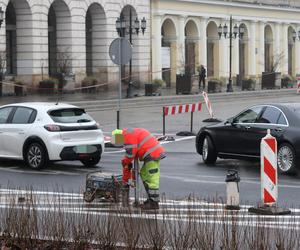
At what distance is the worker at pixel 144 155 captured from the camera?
36.9 feet

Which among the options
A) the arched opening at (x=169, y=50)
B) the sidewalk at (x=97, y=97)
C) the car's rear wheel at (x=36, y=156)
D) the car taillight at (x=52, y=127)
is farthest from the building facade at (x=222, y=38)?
the car taillight at (x=52, y=127)

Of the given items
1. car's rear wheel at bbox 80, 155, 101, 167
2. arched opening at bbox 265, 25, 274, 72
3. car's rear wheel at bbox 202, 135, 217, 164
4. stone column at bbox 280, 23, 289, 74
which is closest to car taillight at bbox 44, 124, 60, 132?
car's rear wheel at bbox 80, 155, 101, 167

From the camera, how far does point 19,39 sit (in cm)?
5256

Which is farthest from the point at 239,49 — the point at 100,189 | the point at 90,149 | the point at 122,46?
the point at 100,189

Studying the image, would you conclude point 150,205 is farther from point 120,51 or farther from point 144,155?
point 120,51

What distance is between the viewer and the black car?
53.3 ft

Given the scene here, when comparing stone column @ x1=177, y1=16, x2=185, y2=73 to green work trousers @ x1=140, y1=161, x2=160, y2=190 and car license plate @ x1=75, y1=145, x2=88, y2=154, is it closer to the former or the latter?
car license plate @ x1=75, y1=145, x2=88, y2=154

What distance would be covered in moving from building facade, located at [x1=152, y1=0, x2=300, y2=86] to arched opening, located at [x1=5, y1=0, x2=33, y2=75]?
41.4 feet

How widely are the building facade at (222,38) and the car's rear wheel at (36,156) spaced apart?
4516 centimetres

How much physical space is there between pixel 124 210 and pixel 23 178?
7.47 metres

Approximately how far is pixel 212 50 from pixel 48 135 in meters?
56.0

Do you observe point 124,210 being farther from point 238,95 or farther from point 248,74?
point 248,74

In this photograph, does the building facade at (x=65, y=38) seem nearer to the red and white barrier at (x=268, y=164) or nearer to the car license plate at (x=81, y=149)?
the car license plate at (x=81, y=149)

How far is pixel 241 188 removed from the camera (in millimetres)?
14453
